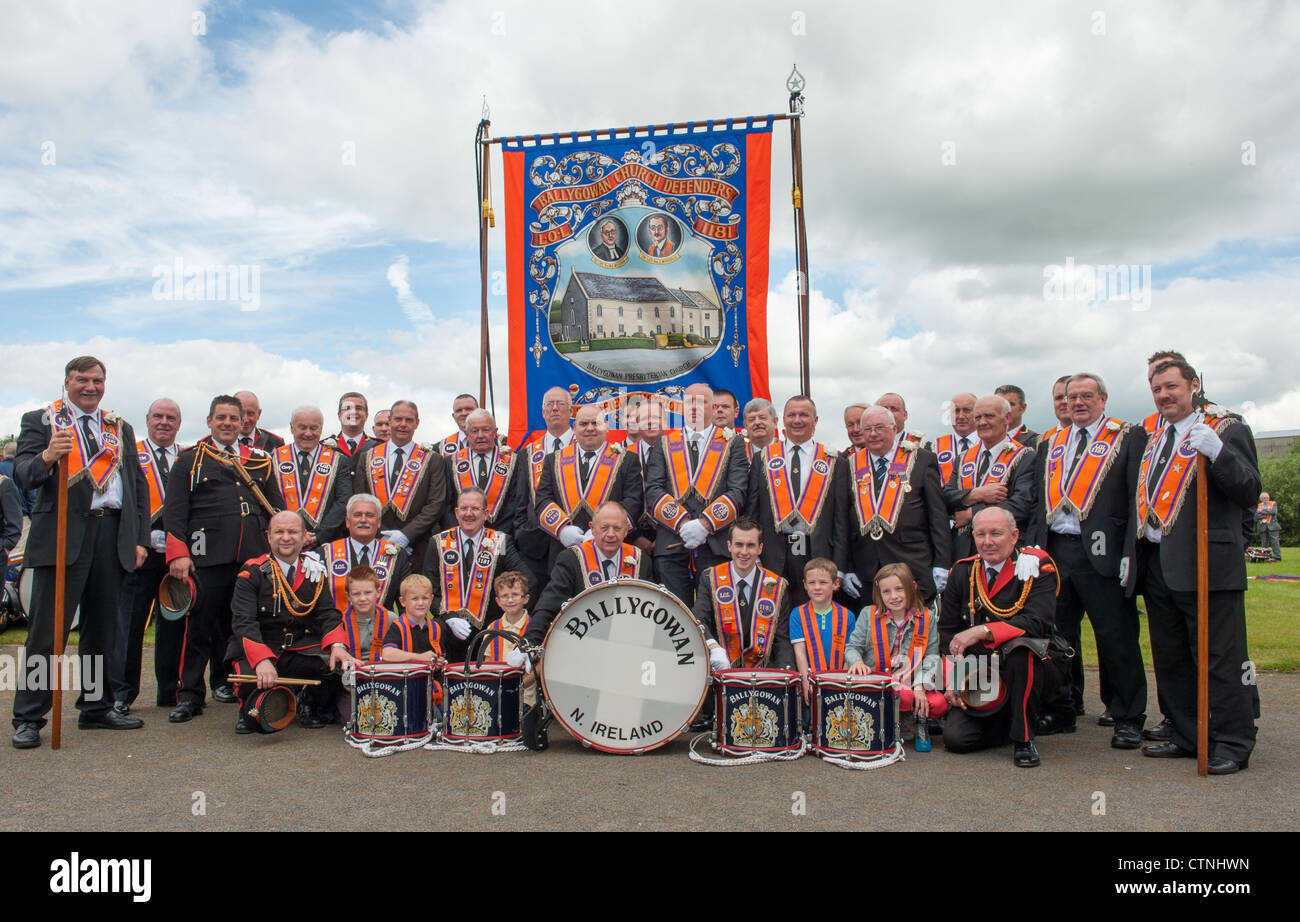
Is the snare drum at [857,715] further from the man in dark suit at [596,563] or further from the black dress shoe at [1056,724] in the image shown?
the man in dark suit at [596,563]

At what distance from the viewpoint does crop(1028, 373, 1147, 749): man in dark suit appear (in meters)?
5.08

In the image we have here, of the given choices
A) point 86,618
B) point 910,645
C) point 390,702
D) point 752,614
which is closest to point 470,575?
point 390,702

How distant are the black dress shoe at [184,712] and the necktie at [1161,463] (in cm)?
569

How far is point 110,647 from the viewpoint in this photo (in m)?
5.45

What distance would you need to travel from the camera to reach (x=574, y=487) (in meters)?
6.29

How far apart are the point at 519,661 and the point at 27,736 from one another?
2.65 metres

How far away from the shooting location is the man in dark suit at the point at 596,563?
554cm

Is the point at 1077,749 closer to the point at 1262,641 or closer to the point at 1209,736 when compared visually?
the point at 1209,736

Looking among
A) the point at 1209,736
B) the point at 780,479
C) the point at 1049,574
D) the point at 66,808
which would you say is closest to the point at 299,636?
the point at 66,808

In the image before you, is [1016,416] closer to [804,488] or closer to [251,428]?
[804,488]

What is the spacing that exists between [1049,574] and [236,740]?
4.52 m

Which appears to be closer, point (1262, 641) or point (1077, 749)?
point (1077, 749)

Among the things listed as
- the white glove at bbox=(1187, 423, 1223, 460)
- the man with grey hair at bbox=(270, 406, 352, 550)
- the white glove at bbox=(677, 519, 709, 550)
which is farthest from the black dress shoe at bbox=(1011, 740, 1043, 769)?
the man with grey hair at bbox=(270, 406, 352, 550)

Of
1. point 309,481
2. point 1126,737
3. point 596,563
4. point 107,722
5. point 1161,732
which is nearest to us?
point 1126,737
